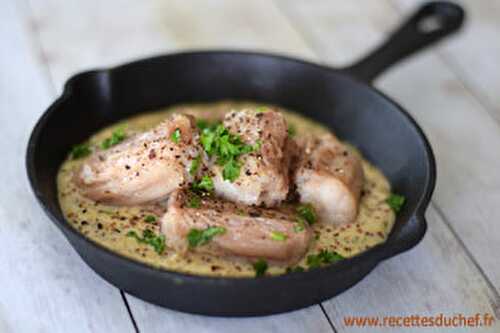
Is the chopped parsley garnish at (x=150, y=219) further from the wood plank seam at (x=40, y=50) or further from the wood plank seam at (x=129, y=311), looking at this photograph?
the wood plank seam at (x=40, y=50)

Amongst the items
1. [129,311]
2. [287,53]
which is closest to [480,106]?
[287,53]

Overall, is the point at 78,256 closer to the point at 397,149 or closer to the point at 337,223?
the point at 337,223

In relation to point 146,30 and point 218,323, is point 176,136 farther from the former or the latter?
point 146,30

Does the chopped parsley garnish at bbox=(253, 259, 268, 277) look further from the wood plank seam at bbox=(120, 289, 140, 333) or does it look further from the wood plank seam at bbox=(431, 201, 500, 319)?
the wood plank seam at bbox=(431, 201, 500, 319)

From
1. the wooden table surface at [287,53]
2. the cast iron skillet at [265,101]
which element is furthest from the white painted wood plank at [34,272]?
the cast iron skillet at [265,101]

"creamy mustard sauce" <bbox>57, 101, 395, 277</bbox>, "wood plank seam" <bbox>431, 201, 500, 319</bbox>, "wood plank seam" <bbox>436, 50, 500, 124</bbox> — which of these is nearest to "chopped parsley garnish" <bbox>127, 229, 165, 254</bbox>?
"creamy mustard sauce" <bbox>57, 101, 395, 277</bbox>

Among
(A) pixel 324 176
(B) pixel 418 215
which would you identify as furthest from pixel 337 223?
(B) pixel 418 215
